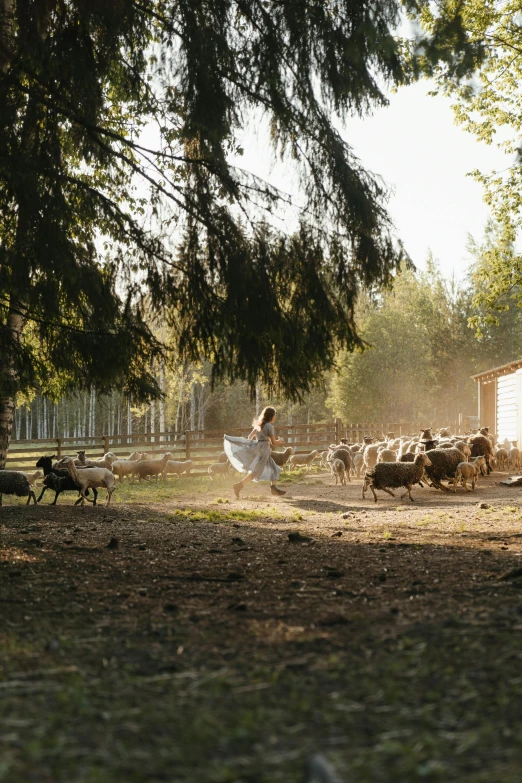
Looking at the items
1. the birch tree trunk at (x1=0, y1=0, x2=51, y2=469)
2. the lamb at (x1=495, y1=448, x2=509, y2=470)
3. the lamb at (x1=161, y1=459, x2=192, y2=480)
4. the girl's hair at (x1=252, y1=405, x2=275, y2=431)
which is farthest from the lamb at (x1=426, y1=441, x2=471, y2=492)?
the birch tree trunk at (x1=0, y1=0, x2=51, y2=469)

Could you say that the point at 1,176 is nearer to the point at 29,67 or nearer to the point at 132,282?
the point at 29,67

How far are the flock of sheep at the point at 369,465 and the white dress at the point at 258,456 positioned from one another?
205 cm

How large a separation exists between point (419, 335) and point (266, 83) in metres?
47.1

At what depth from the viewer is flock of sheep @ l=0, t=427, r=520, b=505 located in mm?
11867

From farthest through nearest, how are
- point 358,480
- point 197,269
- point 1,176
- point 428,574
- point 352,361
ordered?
point 352,361 < point 358,480 < point 197,269 < point 1,176 < point 428,574

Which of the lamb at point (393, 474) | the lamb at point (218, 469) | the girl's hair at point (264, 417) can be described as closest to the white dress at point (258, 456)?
the girl's hair at point (264, 417)

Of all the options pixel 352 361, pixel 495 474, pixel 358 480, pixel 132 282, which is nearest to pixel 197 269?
pixel 132 282

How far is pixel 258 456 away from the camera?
48.2ft

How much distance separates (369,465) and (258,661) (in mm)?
15702

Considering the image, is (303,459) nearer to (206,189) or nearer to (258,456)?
(258,456)

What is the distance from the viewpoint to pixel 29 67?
20.7ft

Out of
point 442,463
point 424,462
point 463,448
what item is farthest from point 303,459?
point 424,462

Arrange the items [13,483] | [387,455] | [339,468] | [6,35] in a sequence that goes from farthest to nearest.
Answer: [339,468] → [387,455] → [13,483] → [6,35]

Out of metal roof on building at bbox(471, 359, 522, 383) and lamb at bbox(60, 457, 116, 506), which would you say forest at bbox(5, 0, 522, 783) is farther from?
metal roof on building at bbox(471, 359, 522, 383)
